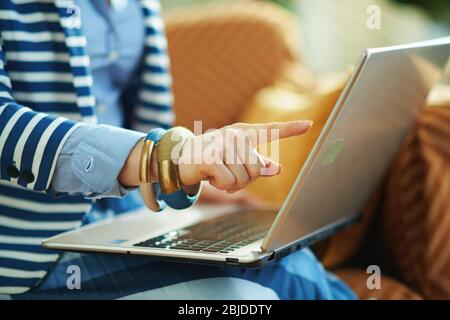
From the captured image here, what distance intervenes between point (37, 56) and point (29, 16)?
0.05 metres

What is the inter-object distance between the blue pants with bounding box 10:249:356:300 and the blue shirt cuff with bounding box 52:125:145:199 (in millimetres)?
96

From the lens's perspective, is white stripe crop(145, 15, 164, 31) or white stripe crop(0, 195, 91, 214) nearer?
white stripe crop(0, 195, 91, 214)

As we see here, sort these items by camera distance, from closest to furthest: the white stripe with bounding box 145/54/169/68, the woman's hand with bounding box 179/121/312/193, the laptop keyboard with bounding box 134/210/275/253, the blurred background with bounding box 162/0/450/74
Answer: the woman's hand with bounding box 179/121/312/193 → the laptop keyboard with bounding box 134/210/275/253 → the white stripe with bounding box 145/54/169/68 → the blurred background with bounding box 162/0/450/74

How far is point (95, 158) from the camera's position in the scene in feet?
2.04

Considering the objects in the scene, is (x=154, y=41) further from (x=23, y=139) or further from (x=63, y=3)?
(x=23, y=139)

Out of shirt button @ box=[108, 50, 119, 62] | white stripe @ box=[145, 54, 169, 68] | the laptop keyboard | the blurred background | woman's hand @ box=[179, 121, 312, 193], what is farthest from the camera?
the blurred background

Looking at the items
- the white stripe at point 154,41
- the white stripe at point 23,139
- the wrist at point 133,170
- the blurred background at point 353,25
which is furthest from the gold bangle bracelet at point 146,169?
the blurred background at point 353,25

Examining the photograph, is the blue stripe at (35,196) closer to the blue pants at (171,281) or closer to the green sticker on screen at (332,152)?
the blue pants at (171,281)

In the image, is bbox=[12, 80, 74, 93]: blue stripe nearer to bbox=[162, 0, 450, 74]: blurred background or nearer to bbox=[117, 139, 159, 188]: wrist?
bbox=[117, 139, 159, 188]: wrist

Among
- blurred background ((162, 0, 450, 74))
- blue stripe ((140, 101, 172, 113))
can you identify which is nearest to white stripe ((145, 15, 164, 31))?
blue stripe ((140, 101, 172, 113))

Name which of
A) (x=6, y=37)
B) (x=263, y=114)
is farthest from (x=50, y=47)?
(x=263, y=114)

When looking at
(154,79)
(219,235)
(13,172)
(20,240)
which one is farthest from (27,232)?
(154,79)

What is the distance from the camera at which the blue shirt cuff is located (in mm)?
622

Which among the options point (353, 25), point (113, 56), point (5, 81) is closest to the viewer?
point (5, 81)
